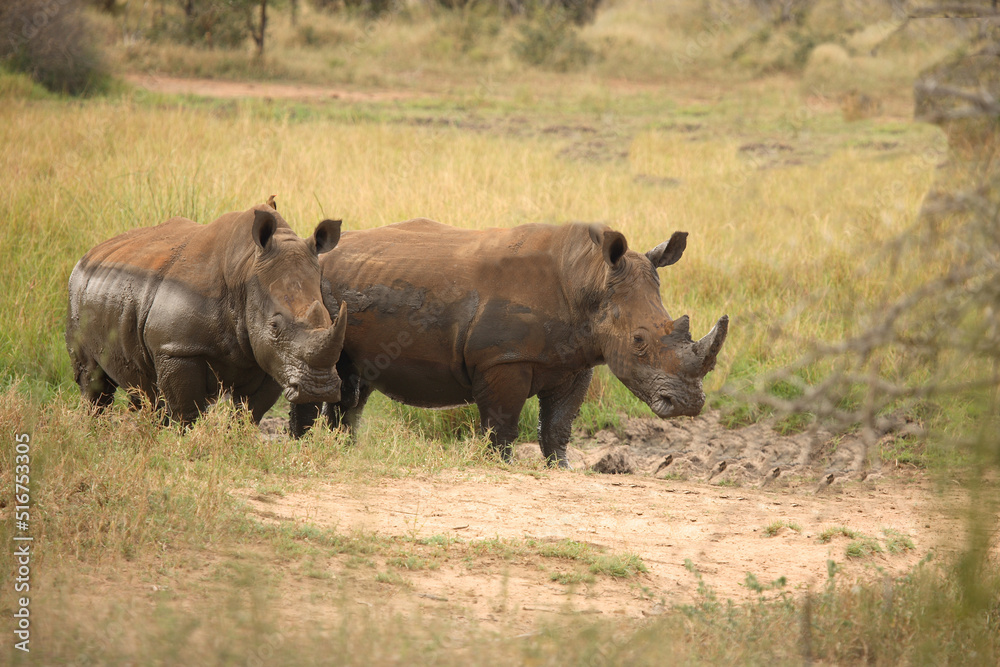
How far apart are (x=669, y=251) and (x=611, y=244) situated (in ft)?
1.84

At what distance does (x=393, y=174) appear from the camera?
10.8 metres

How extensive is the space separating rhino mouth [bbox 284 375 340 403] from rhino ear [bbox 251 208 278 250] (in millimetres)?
744

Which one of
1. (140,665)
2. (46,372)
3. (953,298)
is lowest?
(46,372)

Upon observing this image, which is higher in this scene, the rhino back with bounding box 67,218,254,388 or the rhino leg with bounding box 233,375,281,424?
the rhino back with bounding box 67,218,254,388

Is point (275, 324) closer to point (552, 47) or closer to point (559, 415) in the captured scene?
point (559, 415)

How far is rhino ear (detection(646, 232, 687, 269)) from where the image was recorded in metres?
6.10

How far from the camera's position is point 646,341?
5.76m

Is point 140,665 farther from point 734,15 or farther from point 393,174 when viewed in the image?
point 734,15

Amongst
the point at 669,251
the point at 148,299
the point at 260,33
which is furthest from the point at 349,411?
the point at 260,33

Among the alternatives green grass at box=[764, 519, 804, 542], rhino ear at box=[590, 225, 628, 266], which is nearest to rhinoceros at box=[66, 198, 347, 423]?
→ rhino ear at box=[590, 225, 628, 266]

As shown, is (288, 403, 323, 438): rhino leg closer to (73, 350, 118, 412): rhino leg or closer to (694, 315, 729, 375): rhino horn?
(73, 350, 118, 412): rhino leg

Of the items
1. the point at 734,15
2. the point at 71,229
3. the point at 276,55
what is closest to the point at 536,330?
the point at 71,229

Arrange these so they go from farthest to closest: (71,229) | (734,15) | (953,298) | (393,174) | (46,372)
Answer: (734,15)
(393,174)
(71,229)
(46,372)
(953,298)

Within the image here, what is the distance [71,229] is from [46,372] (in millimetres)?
1552
